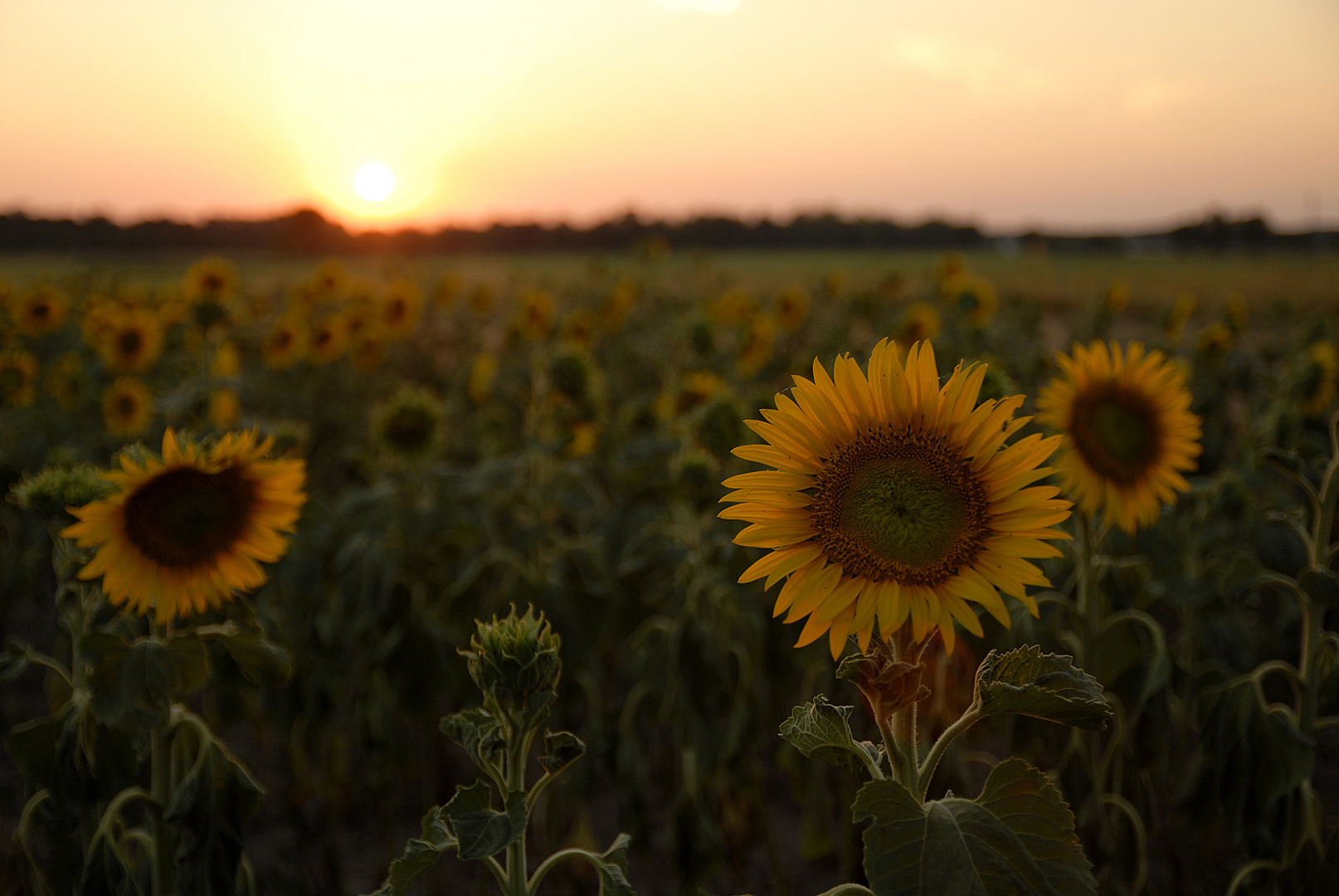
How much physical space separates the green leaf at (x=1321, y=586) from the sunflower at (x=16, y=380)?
5326 millimetres

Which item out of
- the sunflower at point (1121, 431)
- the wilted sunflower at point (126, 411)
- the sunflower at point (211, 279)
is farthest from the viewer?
the sunflower at point (211, 279)

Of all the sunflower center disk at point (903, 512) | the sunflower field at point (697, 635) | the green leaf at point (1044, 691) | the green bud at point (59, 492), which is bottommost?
the sunflower field at point (697, 635)

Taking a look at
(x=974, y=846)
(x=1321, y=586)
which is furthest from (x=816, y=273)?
(x=974, y=846)

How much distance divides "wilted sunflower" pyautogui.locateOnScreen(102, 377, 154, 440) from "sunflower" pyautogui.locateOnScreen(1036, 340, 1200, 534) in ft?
12.9

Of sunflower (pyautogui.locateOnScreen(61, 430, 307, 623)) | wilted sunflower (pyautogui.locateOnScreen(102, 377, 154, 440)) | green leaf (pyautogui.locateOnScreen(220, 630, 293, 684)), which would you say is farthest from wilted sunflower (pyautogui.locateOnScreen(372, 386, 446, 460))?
wilted sunflower (pyautogui.locateOnScreen(102, 377, 154, 440))

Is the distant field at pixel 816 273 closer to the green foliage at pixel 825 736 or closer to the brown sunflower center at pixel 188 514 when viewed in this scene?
the brown sunflower center at pixel 188 514

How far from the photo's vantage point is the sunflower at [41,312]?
20.3 ft

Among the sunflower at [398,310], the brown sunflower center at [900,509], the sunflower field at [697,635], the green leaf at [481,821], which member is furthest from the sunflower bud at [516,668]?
the sunflower at [398,310]

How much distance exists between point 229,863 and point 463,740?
34.4 inches

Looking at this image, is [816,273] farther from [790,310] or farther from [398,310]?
[398,310]

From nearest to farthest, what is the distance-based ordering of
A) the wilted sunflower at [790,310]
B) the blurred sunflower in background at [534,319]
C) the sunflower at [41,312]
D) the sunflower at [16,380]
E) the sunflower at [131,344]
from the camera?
the sunflower at [16,380]
the sunflower at [131,344]
the sunflower at [41,312]
the blurred sunflower in background at [534,319]
the wilted sunflower at [790,310]

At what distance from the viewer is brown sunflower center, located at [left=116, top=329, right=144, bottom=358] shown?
498 centimetres

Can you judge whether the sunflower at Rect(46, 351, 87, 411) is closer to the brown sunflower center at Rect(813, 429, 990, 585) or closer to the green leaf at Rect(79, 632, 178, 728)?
the green leaf at Rect(79, 632, 178, 728)

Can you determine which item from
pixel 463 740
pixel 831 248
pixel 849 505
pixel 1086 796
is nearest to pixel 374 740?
pixel 463 740
